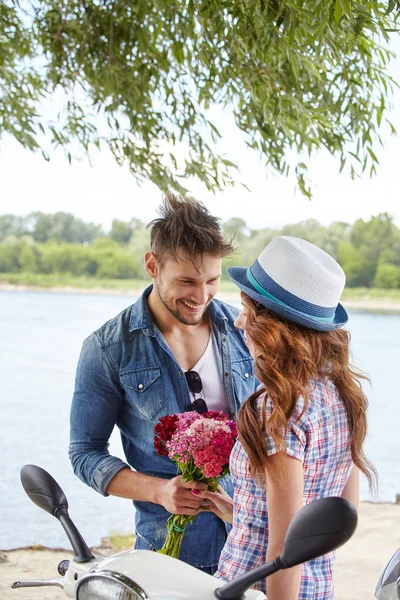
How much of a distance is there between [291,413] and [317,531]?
0.44 meters

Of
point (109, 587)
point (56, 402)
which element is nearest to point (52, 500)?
point (109, 587)

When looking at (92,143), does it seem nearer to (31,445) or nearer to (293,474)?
(293,474)

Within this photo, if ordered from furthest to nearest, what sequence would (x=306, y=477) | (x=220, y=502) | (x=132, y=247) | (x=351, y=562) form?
(x=132, y=247)
(x=351, y=562)
(x=220, y=502)
(x=306, y=477)

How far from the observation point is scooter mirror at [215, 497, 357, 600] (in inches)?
43.4

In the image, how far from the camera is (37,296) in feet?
59.1

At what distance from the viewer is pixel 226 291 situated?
14898mm

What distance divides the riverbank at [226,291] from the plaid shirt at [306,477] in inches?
426

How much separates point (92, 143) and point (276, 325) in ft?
13.6

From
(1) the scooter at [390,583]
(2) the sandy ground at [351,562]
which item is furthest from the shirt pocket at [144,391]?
(2) the sandy ground at [351,562]

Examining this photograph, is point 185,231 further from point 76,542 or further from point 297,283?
point 76,542

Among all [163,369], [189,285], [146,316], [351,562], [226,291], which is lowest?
[351,562]

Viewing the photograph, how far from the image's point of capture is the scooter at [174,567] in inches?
43.6

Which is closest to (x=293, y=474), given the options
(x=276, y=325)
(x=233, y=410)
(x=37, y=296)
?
(x=276, y=325)

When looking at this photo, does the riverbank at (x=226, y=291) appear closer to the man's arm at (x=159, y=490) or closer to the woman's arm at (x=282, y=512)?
the man's arm at (x=159, y=490)
